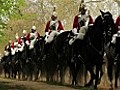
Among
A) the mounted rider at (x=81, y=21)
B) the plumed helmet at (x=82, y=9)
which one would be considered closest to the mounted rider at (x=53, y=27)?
the mounted rider at (x=81, y=21)

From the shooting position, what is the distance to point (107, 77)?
14.1m

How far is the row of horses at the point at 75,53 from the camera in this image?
13.1 metres

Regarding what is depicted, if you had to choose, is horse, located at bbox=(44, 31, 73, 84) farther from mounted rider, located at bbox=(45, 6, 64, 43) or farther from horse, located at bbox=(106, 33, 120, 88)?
horse, located at bbox=(106, 33, 120, 88)

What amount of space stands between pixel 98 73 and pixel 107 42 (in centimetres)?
97

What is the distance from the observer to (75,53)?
14.9m

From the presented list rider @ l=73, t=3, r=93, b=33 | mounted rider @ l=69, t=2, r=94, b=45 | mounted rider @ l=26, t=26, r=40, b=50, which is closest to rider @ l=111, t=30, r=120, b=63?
mounted rider @ l=69, t=2, r=94, b=45

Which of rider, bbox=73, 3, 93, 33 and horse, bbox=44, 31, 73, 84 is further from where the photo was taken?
horse, bbox=44, 31, 73, 84

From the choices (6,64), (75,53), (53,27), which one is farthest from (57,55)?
(6,64)

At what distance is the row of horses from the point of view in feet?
42.9

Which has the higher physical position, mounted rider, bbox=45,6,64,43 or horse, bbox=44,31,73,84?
mounted rider, bbox=45,6,64,43

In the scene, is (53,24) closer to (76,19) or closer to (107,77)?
(76,19)

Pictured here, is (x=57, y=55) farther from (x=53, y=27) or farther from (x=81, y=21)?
(x=81, y=21)

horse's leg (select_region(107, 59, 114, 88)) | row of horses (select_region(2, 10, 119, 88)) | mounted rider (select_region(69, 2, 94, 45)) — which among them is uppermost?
mounted rider (select_region(69, 2, 94, 45))

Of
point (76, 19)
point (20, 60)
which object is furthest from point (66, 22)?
point (76, 19)
